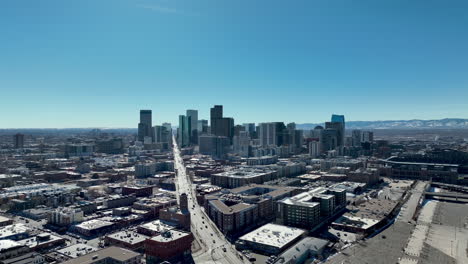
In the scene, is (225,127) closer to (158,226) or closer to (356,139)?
(356,139)

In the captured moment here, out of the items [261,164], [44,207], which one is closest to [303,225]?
[44,207]

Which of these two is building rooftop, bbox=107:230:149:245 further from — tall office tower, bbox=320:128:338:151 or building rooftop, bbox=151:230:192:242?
tall office tower, bbox=320:128:338:151

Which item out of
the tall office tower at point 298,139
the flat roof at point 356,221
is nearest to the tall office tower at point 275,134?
the tall office tower at point 298,139

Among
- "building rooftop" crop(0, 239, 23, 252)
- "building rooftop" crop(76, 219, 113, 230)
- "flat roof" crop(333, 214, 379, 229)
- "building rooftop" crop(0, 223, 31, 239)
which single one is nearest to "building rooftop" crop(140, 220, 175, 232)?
"building rooftop" crop(76, 219, 113, 230)

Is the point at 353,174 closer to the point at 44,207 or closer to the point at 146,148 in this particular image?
the point at 44,207

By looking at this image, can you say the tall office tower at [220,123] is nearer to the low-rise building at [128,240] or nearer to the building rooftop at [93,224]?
the building rooftop at [93,224]
